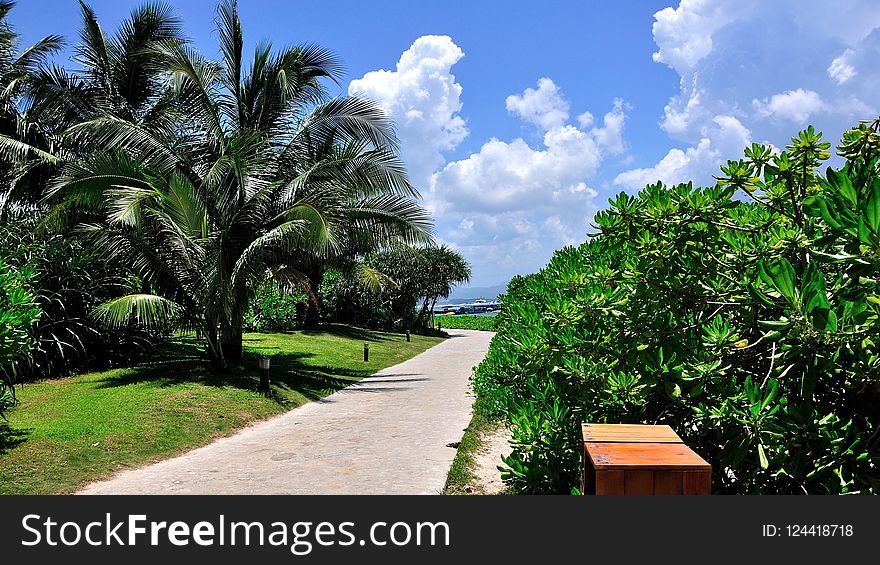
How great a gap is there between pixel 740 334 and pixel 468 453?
4.69 meters

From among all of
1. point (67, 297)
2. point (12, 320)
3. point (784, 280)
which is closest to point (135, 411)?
point (12, 320)

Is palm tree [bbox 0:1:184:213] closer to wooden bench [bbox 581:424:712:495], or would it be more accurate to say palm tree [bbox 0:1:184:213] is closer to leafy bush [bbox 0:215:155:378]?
leafy bush [bbox 0:215:155:378]

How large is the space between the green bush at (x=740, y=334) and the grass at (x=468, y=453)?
227cm

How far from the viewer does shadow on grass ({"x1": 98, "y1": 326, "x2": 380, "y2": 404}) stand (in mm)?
12031

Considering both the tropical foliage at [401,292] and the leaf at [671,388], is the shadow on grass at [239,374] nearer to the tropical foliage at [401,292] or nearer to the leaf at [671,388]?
the leaf at [671,388]

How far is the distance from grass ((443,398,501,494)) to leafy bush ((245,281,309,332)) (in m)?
18.1

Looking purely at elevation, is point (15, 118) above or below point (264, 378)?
above

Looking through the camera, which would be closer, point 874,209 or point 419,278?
point 874,209

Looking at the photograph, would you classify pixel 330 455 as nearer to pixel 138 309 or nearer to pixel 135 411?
pixel 135 411

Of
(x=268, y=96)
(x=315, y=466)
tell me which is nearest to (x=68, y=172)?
(x=268, y=96)

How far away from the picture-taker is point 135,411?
9.36 metres
